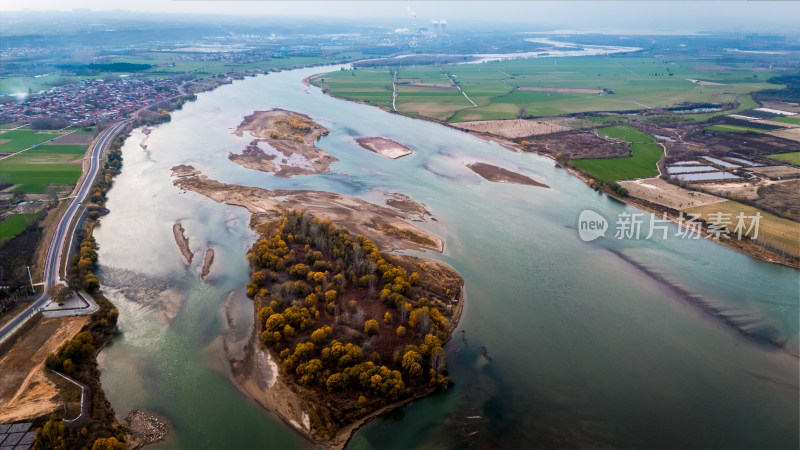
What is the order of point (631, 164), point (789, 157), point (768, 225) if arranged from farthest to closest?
point (789, 157)
point (631, 164)
point (768, 225)

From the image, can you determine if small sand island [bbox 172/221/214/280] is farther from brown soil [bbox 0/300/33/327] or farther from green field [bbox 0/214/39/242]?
green field [bbox 0/214/39/242]

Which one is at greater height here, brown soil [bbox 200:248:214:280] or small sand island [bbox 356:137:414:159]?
small sand island [bbox 356:137:414:159]

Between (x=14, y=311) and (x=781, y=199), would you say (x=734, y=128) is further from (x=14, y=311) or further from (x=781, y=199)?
(x=14, y=311)

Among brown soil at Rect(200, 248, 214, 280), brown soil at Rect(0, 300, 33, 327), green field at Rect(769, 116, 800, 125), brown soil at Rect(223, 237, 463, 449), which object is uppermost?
green field at Rect(769, 116, 800, 125)

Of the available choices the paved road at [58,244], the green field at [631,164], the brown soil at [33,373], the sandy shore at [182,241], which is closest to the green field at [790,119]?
the green field at [631,164]

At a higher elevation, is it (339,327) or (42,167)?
(42,167)

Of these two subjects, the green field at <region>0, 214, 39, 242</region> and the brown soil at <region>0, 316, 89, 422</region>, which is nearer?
the brown soil at <region>0, 316, 89, 422</region>

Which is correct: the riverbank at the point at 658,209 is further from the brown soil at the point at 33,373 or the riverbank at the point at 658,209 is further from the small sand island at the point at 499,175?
the brown soil at the point at 33,373

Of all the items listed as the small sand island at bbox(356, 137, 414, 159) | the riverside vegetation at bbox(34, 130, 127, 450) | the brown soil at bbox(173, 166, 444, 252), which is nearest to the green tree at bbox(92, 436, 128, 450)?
the riverside vegetation at bbox(34, 130, 127, 450)

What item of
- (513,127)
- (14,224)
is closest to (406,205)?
(14,224)
